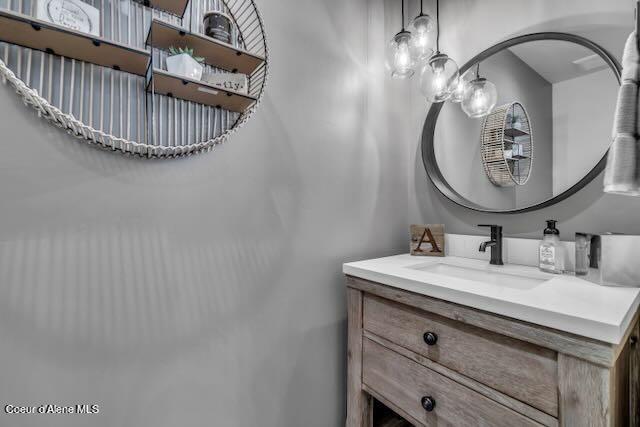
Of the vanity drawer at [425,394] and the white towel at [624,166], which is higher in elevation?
the white towel at [624,166]

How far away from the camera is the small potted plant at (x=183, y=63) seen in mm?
828

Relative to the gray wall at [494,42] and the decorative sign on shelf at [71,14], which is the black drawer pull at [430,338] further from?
the decorative sign on shelf at [71,14]

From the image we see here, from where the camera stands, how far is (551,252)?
3.21 ft

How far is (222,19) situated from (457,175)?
116 cm

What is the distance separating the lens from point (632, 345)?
789mm

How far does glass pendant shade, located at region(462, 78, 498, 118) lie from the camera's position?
1217 mm

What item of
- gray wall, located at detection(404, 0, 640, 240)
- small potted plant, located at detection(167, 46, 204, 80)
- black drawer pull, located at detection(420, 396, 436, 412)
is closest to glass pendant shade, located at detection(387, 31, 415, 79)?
gray wall, located at detection(404, 0, 640, 240)

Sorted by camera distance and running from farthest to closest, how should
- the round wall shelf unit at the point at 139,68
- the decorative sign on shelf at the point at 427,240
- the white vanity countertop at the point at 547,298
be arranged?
the decorative sign on shelf at the point at 427,240, the round wall shelf unit at the point at 139,68, the white vanity countertop at the point at 547,298

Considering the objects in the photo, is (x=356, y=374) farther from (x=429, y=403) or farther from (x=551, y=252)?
(x=551, y=252)

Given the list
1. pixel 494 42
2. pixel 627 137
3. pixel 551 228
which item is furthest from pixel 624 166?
pixel 494 42

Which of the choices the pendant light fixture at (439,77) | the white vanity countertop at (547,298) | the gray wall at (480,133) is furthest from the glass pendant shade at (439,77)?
the white vanity countertop at (547,298)

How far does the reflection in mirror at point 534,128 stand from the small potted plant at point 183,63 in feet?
3.80

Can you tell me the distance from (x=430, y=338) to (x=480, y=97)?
3.33 ft

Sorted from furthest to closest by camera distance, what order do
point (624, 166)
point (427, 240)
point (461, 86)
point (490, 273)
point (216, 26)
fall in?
point (427, 240) < point (461, 86) < point (490, 273) < point (216, 26) < point (624, 166)
